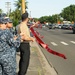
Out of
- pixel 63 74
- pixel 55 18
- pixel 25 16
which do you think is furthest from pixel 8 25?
pixel 55 18

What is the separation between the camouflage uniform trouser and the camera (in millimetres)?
5684

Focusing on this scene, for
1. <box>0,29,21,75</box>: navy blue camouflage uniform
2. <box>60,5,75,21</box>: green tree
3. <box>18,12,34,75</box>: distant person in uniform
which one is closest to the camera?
<box>0,29,21,75</box>: navy blue camouflage uniform

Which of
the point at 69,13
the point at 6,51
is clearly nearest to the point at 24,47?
the point at 6,51

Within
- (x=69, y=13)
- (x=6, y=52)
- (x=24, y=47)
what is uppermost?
(x=6, y=52)

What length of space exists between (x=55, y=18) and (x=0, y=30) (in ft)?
568

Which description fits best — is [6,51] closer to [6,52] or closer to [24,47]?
[6,52]

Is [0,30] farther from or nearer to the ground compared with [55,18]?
farther from the ground

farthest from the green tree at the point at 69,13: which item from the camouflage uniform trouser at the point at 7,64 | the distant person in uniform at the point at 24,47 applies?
the camouflage uniform trouser at the point at 7,64

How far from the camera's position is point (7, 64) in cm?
571

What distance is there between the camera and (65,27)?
280ft

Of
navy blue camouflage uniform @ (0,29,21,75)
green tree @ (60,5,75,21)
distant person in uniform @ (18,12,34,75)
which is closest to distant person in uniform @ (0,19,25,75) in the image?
navy blue camouflage uniform @ (0,29,21,75)

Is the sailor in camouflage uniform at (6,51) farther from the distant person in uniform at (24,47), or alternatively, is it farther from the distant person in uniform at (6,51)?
the distant person in uniform at (24,47)

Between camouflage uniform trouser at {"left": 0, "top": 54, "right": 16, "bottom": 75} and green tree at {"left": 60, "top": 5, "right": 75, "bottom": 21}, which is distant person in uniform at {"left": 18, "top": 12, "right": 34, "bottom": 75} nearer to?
camouflage uniform trouser at {"left": 0, "top": 54, "right": 16, "bottom": 75}

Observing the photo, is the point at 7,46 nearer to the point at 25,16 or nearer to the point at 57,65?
the point at 25,16
